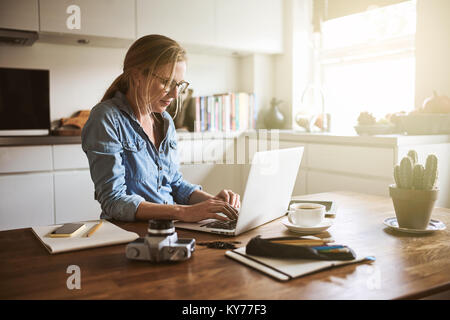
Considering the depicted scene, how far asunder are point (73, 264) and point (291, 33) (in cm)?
348

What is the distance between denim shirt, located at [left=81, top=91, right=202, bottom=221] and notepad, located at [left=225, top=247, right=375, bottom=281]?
491 mm

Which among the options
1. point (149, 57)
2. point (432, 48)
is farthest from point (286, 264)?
point (432, 48)

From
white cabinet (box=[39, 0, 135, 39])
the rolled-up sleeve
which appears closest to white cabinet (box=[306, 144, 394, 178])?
white cabinet (box=[39, 0, 135, 39])

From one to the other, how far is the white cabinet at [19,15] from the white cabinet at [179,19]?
727 millimetres

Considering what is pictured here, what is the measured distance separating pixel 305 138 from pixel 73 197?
5.72ft

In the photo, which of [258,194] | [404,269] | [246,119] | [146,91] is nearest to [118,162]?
[146,91]

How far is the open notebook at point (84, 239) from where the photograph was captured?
0.99 metres

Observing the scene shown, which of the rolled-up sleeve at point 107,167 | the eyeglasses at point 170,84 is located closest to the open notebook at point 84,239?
the rolled-up sleeve at point 107,167

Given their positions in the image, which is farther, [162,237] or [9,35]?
[9,35]

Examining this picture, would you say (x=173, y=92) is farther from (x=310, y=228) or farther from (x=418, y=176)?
(x=418, y=176)

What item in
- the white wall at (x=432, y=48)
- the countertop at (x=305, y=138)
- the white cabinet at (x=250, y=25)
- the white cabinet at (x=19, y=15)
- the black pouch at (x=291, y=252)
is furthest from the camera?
the white cabinet at (x=250, y=25)

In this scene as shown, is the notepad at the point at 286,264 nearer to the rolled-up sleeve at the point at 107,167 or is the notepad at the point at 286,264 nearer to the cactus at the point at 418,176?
the cactus at the point at 418,176
